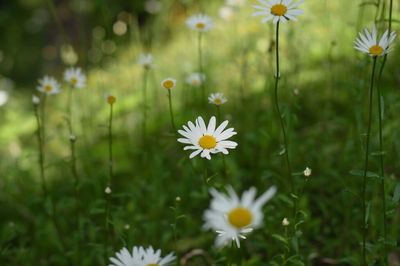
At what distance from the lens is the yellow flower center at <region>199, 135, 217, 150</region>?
4.05 ft

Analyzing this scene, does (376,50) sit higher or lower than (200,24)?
lower

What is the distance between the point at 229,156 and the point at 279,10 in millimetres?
1035

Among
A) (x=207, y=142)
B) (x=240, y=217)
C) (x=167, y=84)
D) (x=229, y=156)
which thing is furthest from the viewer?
(x=229, y=156)

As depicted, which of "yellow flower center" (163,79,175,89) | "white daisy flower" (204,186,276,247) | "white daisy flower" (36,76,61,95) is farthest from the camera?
"white daisy flower" (36,76,61,95)

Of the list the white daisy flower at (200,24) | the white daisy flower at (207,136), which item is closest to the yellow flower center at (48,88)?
the white daisy flower at (200,24)

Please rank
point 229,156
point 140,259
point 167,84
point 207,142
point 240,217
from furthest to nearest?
point 229,156, point 167,84, point 207,142, point 140,259, point 240,217

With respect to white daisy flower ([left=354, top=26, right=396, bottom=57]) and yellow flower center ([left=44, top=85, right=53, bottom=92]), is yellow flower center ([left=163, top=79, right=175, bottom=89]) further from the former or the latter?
yellow flower center ([left=44, top=85, right=53, bottom=92])

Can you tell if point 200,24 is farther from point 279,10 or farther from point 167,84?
point 279,10

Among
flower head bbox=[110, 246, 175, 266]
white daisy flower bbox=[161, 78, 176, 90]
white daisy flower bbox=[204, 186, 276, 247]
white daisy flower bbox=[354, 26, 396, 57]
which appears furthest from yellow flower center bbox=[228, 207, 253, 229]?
white daisy flower bbox=[161, 78, 176, 90]

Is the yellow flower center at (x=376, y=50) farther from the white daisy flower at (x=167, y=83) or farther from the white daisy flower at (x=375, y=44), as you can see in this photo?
the white daisy flower at (x=167, y=83)

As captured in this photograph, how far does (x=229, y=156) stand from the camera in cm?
225

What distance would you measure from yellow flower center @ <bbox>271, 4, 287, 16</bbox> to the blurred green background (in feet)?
1.03

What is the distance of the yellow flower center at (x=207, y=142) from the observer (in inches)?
48.6

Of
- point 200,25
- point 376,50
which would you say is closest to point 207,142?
point 376,50
